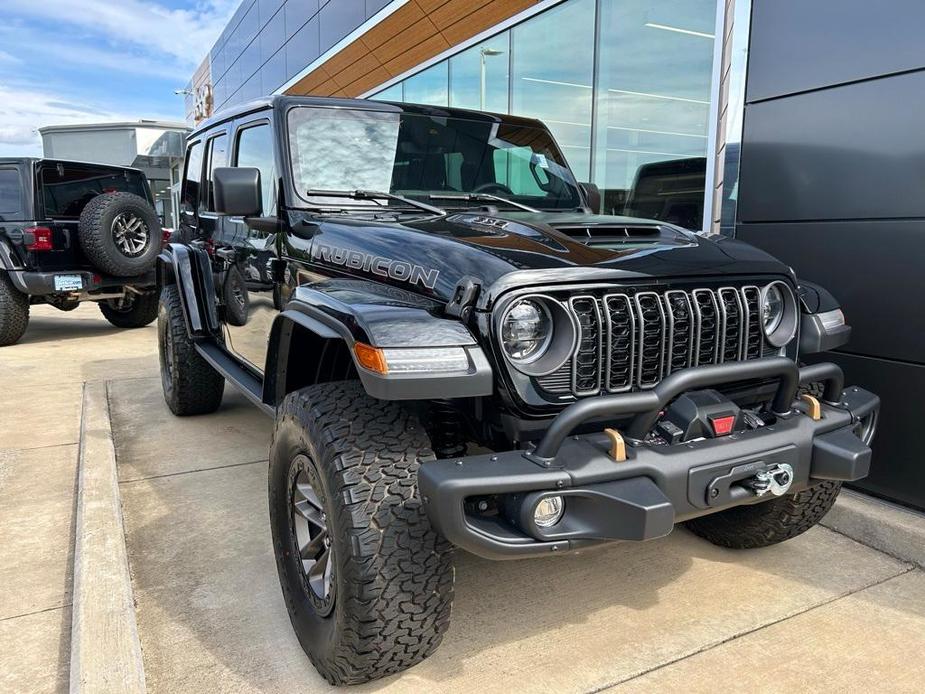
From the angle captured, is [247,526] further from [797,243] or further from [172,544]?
[797,243]

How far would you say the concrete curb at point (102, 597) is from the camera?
2.18 metres

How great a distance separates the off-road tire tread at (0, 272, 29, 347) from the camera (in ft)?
26.9

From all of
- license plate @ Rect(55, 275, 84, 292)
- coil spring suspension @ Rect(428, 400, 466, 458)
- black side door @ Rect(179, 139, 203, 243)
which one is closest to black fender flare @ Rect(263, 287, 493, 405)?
coil spring suspension @ Rect(428, 400, 466, 458)

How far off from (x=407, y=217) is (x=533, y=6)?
5101 millimetres

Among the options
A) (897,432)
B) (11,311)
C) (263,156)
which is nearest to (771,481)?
(897,432)

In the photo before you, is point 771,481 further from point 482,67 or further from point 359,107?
point 482,67

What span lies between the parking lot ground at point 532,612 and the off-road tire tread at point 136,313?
252 inches

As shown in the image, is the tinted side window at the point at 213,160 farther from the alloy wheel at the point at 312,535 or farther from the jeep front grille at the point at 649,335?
the jeep front grille at the point at 649,335

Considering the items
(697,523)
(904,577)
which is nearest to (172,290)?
(697,523)

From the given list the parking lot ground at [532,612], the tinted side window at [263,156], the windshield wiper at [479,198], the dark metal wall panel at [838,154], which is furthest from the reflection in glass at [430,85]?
the parking lot ground at [532,612]

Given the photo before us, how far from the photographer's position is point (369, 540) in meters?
1.96

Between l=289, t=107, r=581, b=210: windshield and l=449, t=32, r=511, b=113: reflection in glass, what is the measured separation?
4.46 m

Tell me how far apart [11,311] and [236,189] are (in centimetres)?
670

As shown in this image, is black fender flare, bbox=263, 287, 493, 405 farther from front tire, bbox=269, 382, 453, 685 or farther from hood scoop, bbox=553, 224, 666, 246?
hood scoop, bbox=553, 224, 666, 246
